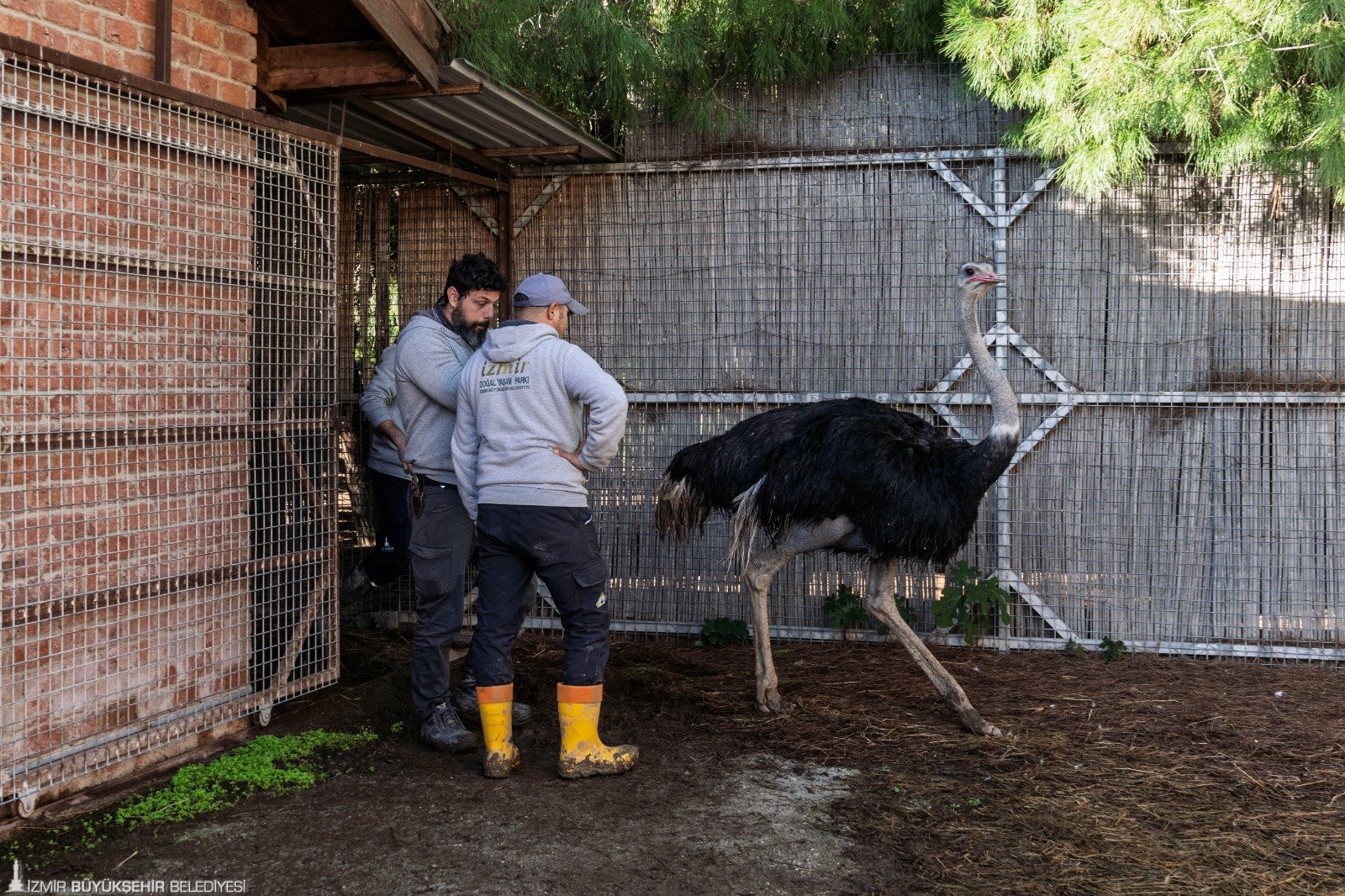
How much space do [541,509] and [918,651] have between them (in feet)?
6.15

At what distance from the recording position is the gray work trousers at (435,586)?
4.99m

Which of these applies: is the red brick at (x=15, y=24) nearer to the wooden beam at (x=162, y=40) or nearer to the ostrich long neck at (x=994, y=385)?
the wooden beam at (x=162, y=40)

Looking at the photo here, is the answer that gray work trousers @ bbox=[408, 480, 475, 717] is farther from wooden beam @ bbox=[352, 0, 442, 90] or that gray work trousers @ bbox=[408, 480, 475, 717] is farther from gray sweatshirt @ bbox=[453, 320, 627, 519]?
wooden beam @ bbox=[352, 0, 442, 90]

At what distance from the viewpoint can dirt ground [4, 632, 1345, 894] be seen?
12.2ft

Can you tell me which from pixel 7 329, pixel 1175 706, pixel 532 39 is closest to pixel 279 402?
pixel 7 329

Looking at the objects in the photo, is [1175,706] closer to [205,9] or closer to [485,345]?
[485,345]

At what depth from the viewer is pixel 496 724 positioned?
4559 millimetres

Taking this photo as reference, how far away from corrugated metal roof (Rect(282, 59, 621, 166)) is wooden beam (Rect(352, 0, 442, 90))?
115 millimetres

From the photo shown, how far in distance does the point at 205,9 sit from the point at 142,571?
2.33 metres

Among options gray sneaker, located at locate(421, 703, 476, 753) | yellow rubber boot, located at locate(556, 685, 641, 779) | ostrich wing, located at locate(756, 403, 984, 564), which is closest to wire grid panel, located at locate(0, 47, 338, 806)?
gray sneaker, located at locate(421, 703, 476, 753)

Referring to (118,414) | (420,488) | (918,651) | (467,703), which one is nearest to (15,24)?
(118,414)

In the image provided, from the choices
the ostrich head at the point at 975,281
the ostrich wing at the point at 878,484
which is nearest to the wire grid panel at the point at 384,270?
the ostrich wing at the point at 878,484

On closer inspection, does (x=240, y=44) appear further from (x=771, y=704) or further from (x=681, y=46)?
(x=771, y=704)

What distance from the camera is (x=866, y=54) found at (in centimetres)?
686
